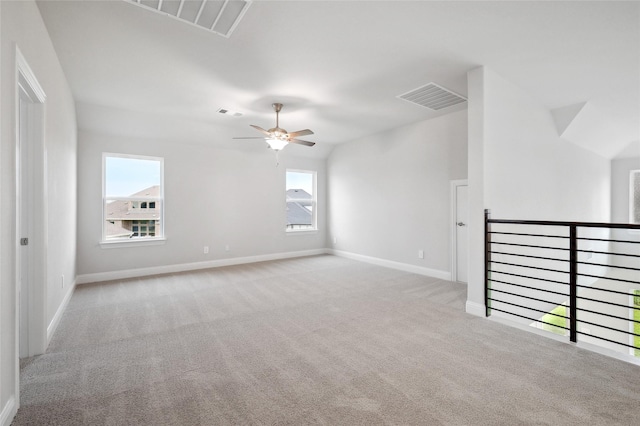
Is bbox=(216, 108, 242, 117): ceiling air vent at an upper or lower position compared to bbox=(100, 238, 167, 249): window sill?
upper

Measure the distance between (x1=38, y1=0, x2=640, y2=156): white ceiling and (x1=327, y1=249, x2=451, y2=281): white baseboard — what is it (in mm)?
2752

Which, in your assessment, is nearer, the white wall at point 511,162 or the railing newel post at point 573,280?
the railing newel post at point 573,280

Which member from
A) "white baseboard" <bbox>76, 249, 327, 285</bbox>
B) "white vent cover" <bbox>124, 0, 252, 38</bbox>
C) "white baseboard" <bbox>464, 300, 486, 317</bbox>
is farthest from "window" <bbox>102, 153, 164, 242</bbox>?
"white baseboard" <bbox>464, 300, 486, 317</bbox>

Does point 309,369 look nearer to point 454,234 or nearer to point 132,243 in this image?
point 454,234

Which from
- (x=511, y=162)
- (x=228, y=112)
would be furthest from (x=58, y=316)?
(x=511, y=162)

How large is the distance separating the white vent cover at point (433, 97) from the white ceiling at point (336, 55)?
0.15 meters

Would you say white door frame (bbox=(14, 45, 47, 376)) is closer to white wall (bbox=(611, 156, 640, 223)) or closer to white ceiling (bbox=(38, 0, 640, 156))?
white ceiling (bbox=(38, 0, 640, 156))

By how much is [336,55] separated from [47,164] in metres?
2.94

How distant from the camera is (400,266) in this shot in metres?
5.64

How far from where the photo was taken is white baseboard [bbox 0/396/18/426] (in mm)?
1563

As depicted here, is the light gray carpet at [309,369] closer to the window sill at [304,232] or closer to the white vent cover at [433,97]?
the white vent cover at [433,97]

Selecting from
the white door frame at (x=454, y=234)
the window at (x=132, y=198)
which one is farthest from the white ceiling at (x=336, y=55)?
the white door frame at (x=454, y=234)

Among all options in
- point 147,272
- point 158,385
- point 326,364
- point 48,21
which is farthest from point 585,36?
point 147,272

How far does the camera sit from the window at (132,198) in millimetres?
5004
